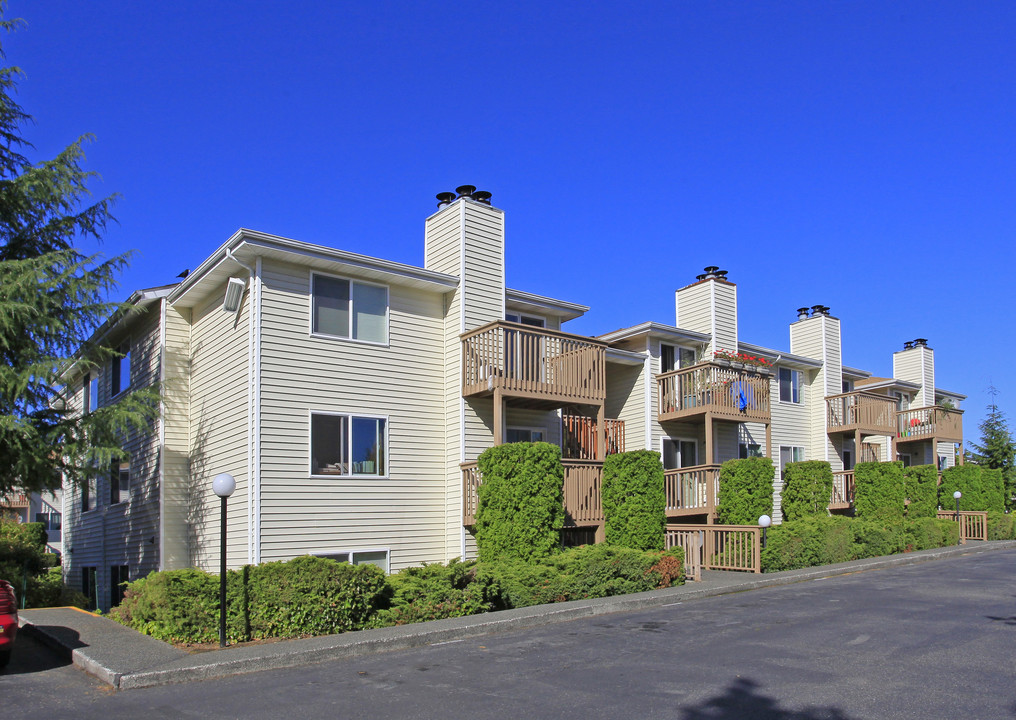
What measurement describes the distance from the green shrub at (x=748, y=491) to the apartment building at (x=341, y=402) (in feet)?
2.30

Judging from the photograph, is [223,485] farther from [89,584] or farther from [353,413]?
[89,584]

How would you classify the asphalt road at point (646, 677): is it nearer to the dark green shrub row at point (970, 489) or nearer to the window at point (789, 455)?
the window at point (789, 455)

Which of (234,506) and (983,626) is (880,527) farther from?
(234,506)

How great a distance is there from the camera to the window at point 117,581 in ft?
66.4

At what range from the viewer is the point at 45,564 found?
25266 millimetres

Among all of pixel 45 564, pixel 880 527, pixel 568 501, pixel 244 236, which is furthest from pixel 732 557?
pixel 45 564

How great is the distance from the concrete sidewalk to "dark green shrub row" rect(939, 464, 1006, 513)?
20.4m

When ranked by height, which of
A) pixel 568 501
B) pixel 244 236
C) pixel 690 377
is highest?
pixel 244 236

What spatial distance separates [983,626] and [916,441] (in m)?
27.0

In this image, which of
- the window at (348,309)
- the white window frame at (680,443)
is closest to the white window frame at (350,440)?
the window at (348,309)

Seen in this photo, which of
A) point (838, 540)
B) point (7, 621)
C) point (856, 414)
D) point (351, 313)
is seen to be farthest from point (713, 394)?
point (7, 621)

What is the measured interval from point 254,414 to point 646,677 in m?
9.27

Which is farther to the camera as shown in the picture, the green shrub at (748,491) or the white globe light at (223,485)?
the green shrub at (748,491)

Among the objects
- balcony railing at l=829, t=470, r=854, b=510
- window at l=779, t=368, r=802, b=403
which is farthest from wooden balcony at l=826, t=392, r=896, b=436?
balcony railing at l=829, t=470, r=854, b=510
